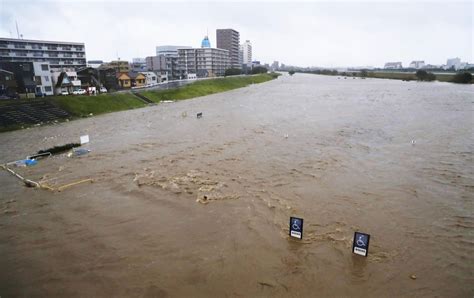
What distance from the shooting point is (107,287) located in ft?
25.4

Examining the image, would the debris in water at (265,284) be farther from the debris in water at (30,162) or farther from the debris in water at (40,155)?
the debris in water at (40,155)

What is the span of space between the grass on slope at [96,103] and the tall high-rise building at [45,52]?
28054mm

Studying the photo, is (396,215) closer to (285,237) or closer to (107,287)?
(285,237)

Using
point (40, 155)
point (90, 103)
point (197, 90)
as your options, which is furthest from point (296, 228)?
point (197, 90)

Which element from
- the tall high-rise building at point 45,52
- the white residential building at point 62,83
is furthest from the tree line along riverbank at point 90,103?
the tall high-rise building at point 45,52

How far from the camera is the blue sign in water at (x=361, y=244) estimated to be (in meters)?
8.48

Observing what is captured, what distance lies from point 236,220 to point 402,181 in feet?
28.8

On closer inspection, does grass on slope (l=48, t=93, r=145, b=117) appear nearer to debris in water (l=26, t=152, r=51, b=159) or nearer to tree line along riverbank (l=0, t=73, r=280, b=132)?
tree line along riverbank (l=0, t=73, r=280, b=132)

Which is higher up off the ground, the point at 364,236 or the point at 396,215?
the point at 364,236

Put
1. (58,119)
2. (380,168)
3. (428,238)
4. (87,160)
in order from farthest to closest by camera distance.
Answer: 1. (58,119)
2. (87,160)
3. (380,168)
4. (428,238)

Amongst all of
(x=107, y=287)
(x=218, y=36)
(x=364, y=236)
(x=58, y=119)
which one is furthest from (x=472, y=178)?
(x=218, y=36)

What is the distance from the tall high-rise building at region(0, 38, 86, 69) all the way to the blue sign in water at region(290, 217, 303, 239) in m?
65.8

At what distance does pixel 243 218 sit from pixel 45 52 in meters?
67.6

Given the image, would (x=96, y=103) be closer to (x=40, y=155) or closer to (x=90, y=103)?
(x=90, y=103)
